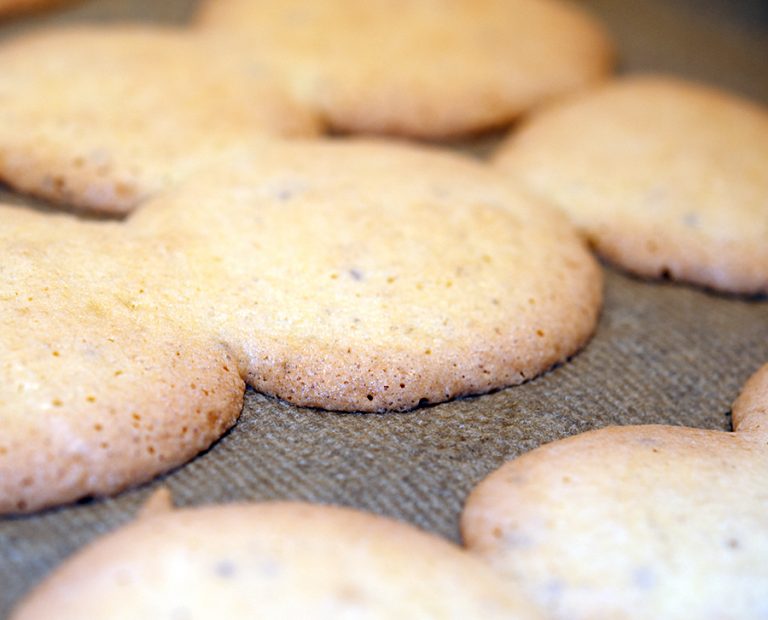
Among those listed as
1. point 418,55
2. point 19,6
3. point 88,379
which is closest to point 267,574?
point 88,379

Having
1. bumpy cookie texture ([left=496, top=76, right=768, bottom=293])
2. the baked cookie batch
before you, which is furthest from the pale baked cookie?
bumpy cookie texture ([left=496, top=76, right=768, bottom=293])

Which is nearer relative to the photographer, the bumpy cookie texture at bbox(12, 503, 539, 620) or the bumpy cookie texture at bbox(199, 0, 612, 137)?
the bumpy cookie texture at bbox(12, 503, 539, 620)

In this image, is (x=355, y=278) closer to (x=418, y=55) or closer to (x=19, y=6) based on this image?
(x=418, y=55)

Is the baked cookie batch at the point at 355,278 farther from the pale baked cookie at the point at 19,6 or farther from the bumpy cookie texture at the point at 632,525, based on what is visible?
the pale baked cookie at the point at 19,6

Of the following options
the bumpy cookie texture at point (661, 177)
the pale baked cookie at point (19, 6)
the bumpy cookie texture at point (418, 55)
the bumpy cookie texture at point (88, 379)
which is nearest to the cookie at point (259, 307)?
the bumpy cookie texture at point (88, 379)

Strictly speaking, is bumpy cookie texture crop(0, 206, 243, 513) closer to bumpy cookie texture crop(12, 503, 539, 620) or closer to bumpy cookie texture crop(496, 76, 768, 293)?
bumpy cookie texture crop(12, 503, 539, 620)

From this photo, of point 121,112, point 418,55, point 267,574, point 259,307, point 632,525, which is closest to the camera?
point 267,574
